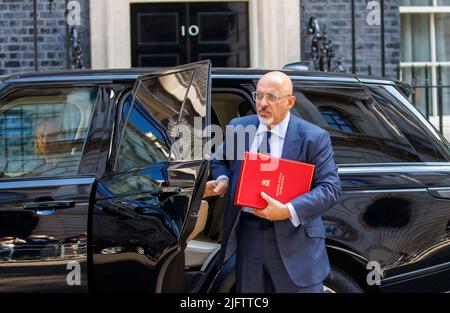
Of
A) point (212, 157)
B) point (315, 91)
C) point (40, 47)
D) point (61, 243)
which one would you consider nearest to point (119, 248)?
point (61, 243)

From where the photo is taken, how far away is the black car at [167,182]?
3729 millimetres

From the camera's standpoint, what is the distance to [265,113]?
3377 mm

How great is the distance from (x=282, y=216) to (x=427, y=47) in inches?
321

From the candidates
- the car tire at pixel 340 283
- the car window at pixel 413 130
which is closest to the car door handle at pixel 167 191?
the car tire at pixel 340 283

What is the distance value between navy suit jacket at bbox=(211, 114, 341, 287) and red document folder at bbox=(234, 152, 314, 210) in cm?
6

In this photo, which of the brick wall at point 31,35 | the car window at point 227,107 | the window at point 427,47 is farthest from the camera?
the window at point 427,47

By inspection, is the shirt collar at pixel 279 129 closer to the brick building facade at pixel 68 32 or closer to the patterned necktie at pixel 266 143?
the patterned necktie at pixel 266 143

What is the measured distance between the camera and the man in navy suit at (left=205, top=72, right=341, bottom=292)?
10.9ft

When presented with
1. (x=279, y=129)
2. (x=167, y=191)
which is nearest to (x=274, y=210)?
(x=279, y=129)

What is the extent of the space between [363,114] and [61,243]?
73.1 inches

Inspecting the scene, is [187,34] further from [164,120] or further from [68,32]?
[164,120]

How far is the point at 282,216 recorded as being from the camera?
325cm

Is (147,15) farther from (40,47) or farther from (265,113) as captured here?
(265,113)

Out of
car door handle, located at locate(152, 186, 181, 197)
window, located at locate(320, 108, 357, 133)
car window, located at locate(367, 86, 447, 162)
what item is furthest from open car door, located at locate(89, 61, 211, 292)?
car window, located at locate(367, 86, 447, 162)
